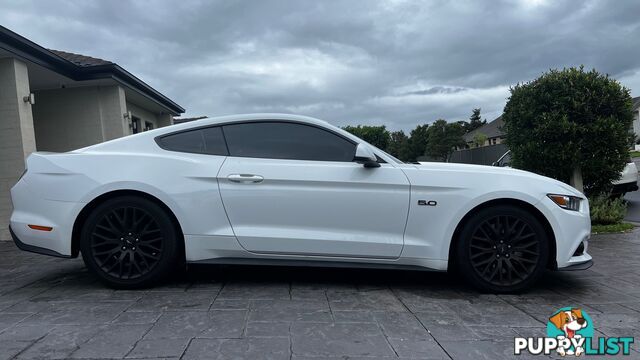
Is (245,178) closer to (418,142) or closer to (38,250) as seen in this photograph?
(38,250)

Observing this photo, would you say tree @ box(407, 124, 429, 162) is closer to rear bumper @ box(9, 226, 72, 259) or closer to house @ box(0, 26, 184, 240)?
house @ box(0, 26, 184, 240)

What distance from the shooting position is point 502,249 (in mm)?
3881

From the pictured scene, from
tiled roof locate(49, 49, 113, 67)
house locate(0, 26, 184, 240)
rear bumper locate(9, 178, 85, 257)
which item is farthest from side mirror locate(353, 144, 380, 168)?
tiled roof locate(49, 49, 113, 67)

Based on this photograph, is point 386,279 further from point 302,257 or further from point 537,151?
point 537,151

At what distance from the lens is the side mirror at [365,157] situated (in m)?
3.88

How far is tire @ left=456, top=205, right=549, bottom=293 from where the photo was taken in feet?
12.7

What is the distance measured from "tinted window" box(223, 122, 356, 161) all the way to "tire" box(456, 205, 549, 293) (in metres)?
1.23

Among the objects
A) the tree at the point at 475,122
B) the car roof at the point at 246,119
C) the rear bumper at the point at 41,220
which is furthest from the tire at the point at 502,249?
the tree at the point at 475,122

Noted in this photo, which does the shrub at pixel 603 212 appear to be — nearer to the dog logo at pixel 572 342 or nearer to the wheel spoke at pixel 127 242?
the dog logo at pixel 572 342

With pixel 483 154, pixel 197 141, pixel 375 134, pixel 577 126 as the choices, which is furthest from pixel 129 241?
pixel 375 134

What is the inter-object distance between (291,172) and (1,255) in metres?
4.69

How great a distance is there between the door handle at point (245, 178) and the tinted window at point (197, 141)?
31 cm

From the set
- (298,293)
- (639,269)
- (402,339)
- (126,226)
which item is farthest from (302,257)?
(639,269)

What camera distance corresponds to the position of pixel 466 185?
12.8 feet
